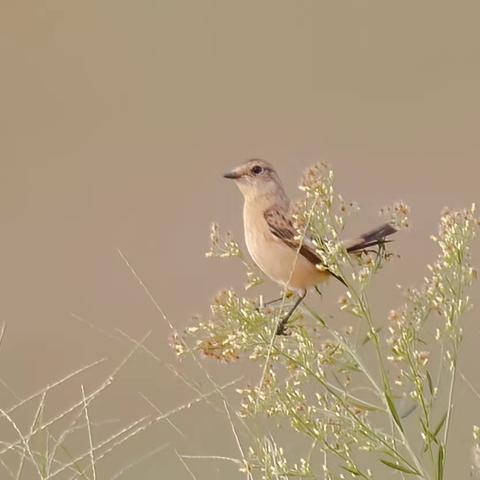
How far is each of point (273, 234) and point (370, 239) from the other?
0.79 metres

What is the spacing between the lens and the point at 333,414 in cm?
363

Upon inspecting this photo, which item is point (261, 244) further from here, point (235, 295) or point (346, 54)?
point (346, 54)

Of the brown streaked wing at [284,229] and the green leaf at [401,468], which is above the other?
the brown streaked wing at [284,229]

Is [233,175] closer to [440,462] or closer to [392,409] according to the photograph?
[392,409]

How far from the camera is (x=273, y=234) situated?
4.95 m

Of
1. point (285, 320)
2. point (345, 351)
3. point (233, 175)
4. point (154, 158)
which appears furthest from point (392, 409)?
point (154, 158)

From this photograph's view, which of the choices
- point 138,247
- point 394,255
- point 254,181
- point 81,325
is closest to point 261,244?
point 254,181

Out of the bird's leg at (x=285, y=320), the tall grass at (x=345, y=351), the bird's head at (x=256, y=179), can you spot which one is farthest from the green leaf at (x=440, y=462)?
the bird's head at (x=256, y=179)

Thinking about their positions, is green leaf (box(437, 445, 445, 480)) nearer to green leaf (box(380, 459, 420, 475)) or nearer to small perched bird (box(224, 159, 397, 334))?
green leaf (box(380, 459, 420, 475))

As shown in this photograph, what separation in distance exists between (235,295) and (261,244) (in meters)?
1.16

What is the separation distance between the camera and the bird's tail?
4133 millimetres

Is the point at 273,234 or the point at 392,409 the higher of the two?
the point at 273,234

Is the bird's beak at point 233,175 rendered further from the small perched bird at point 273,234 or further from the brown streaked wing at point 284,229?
the brown streaked wing at point 284,229

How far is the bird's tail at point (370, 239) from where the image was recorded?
4.13 metres
